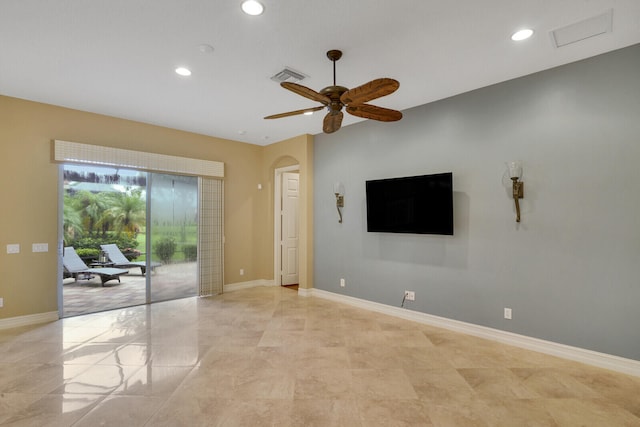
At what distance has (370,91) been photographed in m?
2.38

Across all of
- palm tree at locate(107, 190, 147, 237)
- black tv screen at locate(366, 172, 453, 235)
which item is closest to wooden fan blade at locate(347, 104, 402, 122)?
black tv screen at locate(366, 172, 453, 235)

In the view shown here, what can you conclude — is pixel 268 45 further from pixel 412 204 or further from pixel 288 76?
pixel 412 204

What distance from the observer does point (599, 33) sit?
102 inches

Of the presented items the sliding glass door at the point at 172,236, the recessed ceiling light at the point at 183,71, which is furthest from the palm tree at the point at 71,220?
the recessed ceiling light at the point at 183,71

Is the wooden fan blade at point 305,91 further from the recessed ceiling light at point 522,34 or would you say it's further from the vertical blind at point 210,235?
the vertical blind at point 210,235

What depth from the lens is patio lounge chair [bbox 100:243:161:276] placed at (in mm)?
5088

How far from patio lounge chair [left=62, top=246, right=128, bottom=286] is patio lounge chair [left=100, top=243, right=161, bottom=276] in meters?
0.14

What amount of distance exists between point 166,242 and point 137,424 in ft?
12.0

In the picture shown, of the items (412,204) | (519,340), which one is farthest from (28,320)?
(519,340)

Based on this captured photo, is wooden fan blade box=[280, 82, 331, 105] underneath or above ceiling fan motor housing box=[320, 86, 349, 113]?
underneath

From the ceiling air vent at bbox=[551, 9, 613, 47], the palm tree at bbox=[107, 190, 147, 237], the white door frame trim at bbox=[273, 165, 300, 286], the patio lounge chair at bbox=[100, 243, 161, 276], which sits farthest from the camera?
the white door frame trim at bbox=[273, 165, 300, 286]

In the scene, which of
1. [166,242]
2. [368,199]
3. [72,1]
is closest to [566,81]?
[368,199]

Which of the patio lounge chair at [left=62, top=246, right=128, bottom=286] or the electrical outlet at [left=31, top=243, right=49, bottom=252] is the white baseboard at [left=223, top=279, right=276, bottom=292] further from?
the electrical outlet at [left=31, top=243, right=49, bottom=252]

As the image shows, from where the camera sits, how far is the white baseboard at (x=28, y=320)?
3.95 meters
